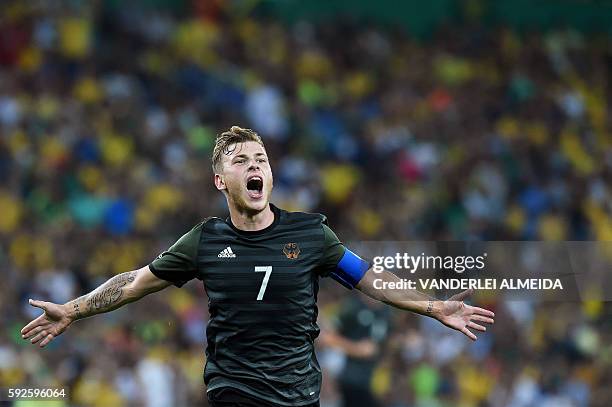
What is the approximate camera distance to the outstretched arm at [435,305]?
18.0 ft

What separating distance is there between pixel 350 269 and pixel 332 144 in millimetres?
9219

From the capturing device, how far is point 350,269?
5.52 metres

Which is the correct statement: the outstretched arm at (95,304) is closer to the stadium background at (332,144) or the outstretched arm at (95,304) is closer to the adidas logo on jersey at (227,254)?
the adidas logo on jersey at (227,254)

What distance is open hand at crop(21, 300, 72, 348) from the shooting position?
221 inches

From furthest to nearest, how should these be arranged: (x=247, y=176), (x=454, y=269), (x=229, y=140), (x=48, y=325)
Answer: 1. (x=454, y=269)
2. (x=48, y=325)
3. (x=229, y=140)
4. (x=247, y=176)

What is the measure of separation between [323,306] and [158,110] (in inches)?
223

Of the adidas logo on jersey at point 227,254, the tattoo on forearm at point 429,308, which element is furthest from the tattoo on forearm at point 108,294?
the tattoo on forearm at point 429,308

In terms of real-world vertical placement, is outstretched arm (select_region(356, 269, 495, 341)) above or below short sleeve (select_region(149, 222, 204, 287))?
below

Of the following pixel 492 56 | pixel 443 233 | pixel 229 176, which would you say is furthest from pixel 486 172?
pixel 229 176

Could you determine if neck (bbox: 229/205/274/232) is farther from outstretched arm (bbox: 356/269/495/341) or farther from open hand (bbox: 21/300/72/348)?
open hand (bbox: 21/300/72/348)

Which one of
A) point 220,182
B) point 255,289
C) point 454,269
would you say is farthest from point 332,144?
point 255,289

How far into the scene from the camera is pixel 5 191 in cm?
1249

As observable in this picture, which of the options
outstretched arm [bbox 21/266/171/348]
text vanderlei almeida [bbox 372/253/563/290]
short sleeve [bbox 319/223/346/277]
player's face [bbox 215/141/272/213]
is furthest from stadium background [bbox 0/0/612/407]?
player's face [bbox 215/141/272/213]

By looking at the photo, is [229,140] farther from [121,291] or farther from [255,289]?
[121,291]
